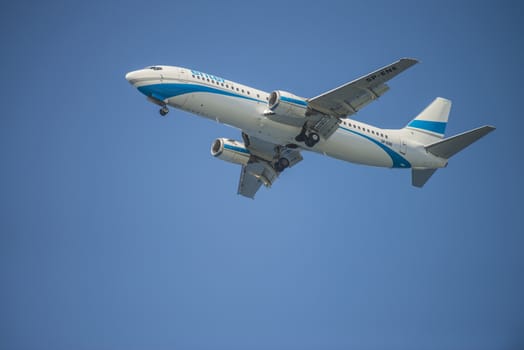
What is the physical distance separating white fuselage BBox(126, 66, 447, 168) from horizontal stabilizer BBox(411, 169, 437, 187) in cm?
391

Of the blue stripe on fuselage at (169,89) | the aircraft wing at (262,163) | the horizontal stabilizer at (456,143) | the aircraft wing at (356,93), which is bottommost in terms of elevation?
the aircraft wing at (262,163)

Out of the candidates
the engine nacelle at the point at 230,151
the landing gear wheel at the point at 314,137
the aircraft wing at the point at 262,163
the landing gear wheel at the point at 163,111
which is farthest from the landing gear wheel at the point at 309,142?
the landing gear wheel at the point at 163,111

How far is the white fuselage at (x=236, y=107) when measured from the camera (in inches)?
1624

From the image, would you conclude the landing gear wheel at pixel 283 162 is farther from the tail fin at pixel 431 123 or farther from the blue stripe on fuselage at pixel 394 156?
the tail fin at pixel 431 123

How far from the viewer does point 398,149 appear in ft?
154

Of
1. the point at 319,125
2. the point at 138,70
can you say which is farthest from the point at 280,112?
the point at 138,70

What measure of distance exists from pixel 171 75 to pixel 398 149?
53.4 ft

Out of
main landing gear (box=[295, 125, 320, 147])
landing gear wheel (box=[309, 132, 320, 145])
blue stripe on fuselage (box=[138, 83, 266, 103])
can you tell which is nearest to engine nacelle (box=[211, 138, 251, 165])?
main landing gear (box=[295, 125, 320, 147])

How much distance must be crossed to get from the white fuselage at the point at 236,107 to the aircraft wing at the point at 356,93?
2.07 m

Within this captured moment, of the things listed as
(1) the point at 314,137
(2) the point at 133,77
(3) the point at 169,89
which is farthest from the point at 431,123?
(2) the point at 133,77

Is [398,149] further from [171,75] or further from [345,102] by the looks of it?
[171,75]

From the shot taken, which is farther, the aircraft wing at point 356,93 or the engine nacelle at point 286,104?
the engine nacelle at point 286,104

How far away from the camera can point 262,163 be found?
49.7 meters

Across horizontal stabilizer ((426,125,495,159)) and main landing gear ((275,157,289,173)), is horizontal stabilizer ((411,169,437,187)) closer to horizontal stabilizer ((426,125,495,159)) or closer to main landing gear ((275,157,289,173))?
horizontal stabilizer ((426,125,495,159))
